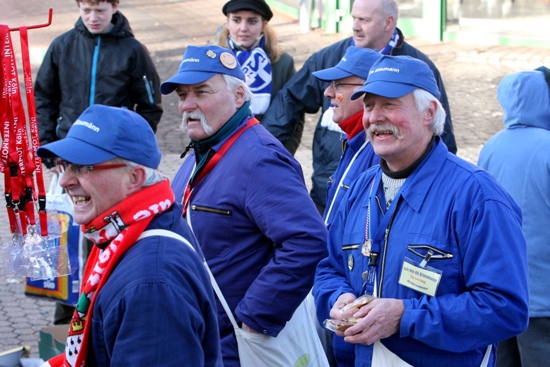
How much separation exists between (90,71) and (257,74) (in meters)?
1.25

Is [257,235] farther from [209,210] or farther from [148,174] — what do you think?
[148,174]

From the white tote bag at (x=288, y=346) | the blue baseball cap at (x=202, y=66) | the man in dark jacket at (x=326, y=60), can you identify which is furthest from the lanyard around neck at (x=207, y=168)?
the man in dark jacket at (x=326, y=60)

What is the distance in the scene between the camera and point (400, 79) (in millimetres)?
3492

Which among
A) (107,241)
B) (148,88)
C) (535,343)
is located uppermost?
(107,241)

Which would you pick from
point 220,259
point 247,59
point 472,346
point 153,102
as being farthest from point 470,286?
point 153,102

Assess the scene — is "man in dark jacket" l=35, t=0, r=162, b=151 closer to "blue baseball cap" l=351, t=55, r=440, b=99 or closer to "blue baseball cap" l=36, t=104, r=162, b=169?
"blue baseball cap" l=351, t=55, r=440, b=99

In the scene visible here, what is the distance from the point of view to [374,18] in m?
6.04

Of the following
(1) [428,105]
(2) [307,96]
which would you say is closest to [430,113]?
(1) [428,105]

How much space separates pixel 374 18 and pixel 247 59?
102 cm

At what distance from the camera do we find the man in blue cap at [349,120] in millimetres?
4582

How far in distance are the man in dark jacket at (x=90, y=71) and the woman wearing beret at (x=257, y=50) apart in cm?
69

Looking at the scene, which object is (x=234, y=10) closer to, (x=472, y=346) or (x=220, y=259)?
(x=220, y=259)

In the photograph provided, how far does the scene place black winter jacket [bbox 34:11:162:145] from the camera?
6.63m

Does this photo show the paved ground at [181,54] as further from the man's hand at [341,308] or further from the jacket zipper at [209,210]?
the man's hand at [341,308]
